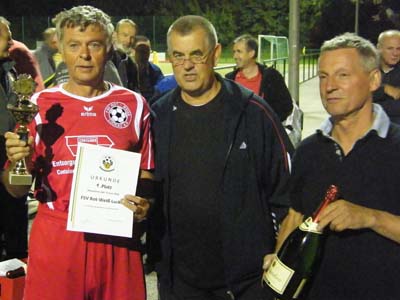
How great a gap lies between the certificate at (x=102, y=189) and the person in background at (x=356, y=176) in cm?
81

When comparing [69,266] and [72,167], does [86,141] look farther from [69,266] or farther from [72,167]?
[69,266]

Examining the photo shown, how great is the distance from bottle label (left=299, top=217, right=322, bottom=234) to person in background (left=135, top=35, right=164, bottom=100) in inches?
236

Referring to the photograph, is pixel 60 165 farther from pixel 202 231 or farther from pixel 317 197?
pixel 317 197

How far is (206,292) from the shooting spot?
11.3 feet

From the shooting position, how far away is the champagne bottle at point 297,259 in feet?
8.70

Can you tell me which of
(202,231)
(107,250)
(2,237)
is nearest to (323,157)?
(202,231)

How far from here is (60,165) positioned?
306cm

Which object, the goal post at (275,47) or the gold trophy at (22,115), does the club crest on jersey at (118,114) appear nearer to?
the gold trophy at (22,115)

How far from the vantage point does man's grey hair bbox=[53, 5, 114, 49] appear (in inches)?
122

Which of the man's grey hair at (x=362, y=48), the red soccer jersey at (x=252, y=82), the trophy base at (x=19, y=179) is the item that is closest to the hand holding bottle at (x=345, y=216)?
the man's grey hair at (x=362, y=48)

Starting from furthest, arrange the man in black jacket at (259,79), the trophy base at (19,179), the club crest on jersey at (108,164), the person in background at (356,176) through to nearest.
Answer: the man in black jacket at (259,79) < the club crest on jersey at (108,164) < the trophy base at (19,179) < the person in background at (356,176)

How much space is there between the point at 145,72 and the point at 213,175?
567 cm

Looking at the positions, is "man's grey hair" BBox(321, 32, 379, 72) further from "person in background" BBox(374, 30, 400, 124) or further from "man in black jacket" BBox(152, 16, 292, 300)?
"person in background" BBox(374, 30, 400, 124)

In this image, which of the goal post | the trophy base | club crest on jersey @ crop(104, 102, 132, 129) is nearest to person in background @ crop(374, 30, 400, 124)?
club crest on jersey @ crop(104, 102, 132, 129)
